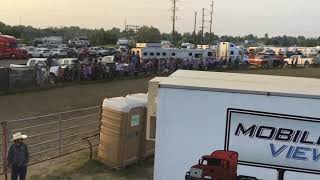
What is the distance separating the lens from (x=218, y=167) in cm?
726

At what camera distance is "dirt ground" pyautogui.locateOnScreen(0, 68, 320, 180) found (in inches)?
489

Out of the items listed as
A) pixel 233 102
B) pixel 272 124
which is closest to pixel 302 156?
pixel 272 124

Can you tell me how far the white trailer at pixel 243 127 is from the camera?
7.17 meters

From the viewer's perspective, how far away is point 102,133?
42.7 feet

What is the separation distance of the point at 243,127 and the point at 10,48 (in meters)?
52.5

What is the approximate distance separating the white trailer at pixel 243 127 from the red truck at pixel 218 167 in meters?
0.09

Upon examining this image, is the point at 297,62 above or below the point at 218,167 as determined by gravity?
below

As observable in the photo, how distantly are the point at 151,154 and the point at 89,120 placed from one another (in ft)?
16.9

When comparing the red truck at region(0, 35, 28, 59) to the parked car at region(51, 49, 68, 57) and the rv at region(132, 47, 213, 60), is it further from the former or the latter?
the rv at region(132, 47, 213, 60)

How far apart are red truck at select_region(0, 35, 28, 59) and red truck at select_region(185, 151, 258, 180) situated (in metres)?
51.0

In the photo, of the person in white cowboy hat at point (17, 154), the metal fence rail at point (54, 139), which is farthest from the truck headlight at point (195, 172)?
the metal fence rail at point (54, 139)

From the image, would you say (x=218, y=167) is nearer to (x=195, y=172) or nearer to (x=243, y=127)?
(x=195, y=172)

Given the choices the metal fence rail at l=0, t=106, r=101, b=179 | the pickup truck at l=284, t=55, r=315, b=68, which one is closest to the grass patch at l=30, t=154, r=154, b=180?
the metal fence rail at l=0, t=106, r=101, b=179

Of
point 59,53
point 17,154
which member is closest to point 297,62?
point 59,53
